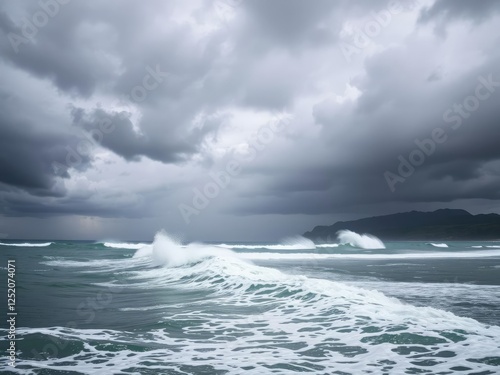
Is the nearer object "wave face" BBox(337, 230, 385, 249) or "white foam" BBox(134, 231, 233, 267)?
"white foam" BBox(134, 231, 233, 267)

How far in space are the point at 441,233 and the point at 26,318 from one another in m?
219

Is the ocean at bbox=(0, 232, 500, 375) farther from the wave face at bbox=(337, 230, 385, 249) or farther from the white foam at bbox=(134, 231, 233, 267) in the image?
the wave face at bbox=(337, 230, 385, 249)

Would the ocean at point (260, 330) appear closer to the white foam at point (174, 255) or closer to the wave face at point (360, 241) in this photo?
the white foam at point (174, 255)

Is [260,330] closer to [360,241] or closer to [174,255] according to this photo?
[174,255]

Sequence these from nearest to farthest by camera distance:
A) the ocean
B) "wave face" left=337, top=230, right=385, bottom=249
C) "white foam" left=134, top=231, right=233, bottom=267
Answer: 1. the ocean
2. "white foam" left=134, top=231, right=233, bottom=267
3. "wave face" left=337, top=230, right=385, bottom=249

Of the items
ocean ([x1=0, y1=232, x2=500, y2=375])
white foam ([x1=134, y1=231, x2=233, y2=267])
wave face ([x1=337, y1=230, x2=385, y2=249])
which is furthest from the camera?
wave face ([x1=337, y1=230, x2=385, y2=249])

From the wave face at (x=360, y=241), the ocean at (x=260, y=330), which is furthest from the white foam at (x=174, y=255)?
the wave face at (x=360, y=241)

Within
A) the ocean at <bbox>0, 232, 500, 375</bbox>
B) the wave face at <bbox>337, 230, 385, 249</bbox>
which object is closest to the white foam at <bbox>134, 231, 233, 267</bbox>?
the ocean at <bbox>0, 232, 500, 375</bbox>

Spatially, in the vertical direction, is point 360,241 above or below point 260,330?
below

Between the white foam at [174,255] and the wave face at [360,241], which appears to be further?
the wave face at [360,241]

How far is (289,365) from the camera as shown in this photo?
6562 mm

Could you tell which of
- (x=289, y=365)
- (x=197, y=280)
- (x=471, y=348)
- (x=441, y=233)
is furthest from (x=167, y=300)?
(x=441, y=233)

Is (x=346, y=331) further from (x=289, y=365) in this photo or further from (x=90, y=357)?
(x=90, y=357)

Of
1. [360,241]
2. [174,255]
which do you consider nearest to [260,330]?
[174,255]
